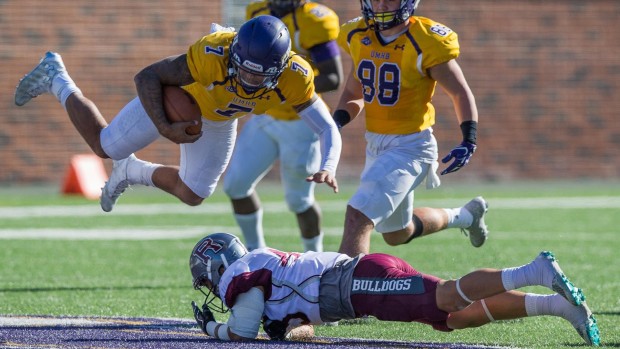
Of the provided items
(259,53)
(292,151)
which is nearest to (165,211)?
(292,151)

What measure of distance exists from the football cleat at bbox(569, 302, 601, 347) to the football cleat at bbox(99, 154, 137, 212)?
3.14m

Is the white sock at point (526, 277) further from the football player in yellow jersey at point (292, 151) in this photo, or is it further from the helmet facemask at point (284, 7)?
the helmet facemask at point (284, 7)

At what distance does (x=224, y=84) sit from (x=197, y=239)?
4.98 metres

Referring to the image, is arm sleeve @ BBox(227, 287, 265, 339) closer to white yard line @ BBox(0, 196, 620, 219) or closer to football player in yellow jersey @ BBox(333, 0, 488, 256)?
football player in yellow jersey @ BBox(333, 0, 488, 256)

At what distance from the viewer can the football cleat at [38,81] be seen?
6.96 m

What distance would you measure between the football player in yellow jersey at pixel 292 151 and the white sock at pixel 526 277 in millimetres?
3412

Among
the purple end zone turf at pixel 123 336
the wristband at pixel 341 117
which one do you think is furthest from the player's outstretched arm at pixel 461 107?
the purple end zone turf at pixel 123 336

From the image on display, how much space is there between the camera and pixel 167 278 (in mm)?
8250

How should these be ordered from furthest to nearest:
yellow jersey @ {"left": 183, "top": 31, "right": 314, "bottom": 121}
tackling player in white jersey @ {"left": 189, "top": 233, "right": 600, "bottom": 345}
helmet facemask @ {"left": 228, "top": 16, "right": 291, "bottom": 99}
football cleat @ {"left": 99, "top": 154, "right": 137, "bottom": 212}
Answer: football cleat @ {"left": 99, "top": 154, "right": 137, "bottom": 212} → yellow jersey @ {"left": 183, "top": 31, "right": 314, "bottom": 121} → helmet facemask @ {"left": 228, "top": 16, "right": 291, "bottom": 99} → tackling player in white jersey @ {"left": 189, "top": 233, "right": 600, "bottom": 345}

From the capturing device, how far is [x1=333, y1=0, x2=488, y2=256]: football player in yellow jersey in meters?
6.20

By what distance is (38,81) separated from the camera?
22.9 feet

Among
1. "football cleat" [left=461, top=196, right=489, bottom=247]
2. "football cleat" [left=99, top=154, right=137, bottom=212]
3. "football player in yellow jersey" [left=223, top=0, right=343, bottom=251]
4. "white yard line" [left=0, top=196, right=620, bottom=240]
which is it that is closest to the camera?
"football cleat" [left=99, top=154, right=137, bottom=212]

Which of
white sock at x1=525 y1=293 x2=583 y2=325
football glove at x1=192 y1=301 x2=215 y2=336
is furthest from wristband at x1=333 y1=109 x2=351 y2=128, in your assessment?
white sock at x1=525 y1=293 x2=583 y2=325

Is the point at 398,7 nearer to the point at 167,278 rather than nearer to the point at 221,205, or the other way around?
the point at 167,278
